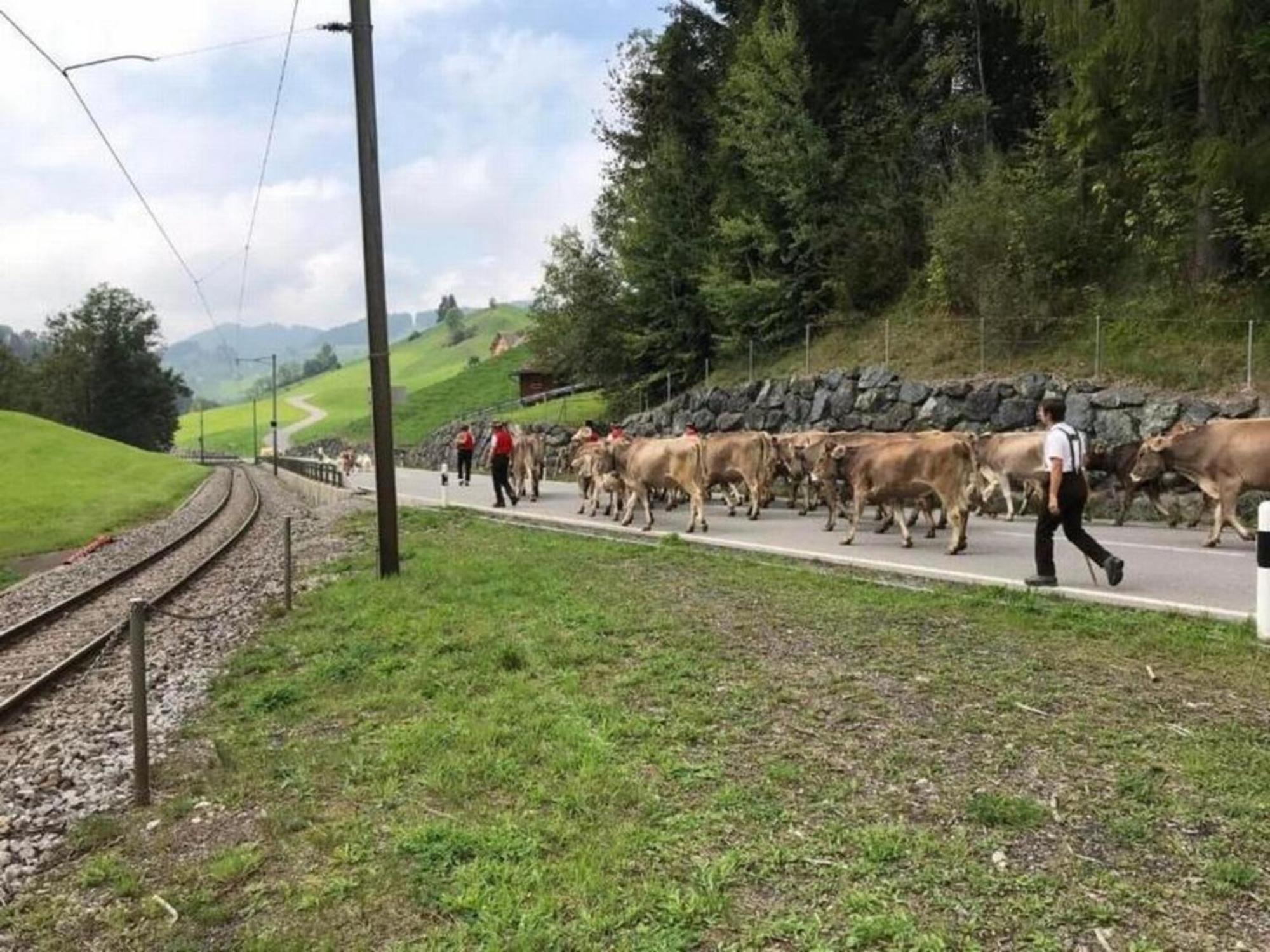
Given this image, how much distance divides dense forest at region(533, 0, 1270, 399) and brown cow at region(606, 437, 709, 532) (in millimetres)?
11042

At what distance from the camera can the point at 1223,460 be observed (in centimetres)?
1318

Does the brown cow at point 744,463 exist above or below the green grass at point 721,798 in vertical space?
above

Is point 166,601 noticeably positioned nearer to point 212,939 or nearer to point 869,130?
point 212,939

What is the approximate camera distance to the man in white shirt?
9266 mm

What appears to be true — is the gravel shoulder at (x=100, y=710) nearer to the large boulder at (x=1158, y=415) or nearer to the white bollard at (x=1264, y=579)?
the white bollard at (x=1264, y=579)

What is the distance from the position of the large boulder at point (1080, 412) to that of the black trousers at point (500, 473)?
1246 centimetres

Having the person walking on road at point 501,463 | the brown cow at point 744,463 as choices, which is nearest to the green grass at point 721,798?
the brown cow at point 744,463

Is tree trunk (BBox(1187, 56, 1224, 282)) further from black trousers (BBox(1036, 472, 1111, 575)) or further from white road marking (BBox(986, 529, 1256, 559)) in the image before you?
black trousers (BBox(1036, 472, 1111, 575))

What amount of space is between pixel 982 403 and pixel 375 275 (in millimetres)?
14609

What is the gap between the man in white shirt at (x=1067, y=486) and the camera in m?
9.27

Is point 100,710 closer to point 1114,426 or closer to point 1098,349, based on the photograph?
point 1114,426

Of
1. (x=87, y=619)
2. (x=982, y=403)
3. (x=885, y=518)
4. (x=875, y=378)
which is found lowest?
(x=87, y=619)

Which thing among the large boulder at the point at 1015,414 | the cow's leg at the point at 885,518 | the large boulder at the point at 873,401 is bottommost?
the cow's leg at the point at 885,518

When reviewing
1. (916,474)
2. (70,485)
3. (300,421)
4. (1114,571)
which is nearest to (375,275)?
(916,474)
